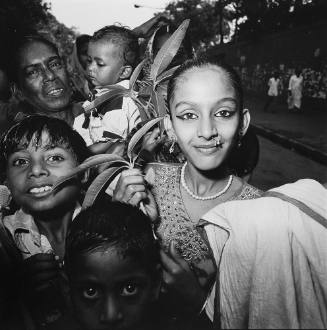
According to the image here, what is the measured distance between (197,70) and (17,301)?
3.29 ft

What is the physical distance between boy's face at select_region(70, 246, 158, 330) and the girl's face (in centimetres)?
45

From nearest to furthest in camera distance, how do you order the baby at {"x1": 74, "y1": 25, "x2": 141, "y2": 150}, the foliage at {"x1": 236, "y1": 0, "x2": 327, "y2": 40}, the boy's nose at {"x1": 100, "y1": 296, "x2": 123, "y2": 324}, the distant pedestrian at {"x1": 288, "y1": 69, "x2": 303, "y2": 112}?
the boy's nose at {"x1": 100, "y1": 296, "x2": 123, "y2": 324} < the baby at {"x1": 74, "y1": 25, "x2": 141, "y2": 150} < the distant pedestrian at {"x1": 288, "y1": 69, "x2": 303, "y2": 112} < the foliage at {"x1": 236, "y1": 0, "x2": 327, "y2": 40}

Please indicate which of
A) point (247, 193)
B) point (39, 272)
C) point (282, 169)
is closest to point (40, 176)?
point (39, 272)

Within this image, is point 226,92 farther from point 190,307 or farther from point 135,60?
point 135,60

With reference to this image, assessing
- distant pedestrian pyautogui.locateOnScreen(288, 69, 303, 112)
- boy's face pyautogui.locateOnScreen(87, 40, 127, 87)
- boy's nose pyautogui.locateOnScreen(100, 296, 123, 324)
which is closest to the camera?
boy's nose pyautogui.locateOnScreen(100, 296, 123, 324)

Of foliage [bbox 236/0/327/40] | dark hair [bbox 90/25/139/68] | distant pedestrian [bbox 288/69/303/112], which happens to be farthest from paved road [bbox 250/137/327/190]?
foliage [bbox 236/0/327/40]

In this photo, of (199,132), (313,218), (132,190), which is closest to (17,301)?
(132,190)

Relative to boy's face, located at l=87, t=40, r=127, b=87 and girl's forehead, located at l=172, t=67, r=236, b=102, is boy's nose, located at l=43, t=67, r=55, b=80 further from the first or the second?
girl's forehead, located at l=172, t=67, r=236, b=102

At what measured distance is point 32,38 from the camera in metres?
1.77

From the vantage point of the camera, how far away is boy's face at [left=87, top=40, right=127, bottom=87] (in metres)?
1.86

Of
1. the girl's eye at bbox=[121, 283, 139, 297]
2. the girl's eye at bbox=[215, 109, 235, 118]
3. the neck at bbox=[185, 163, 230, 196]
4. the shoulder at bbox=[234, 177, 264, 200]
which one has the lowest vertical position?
the girl's eye at bbox=[121, 283, 139, 297]

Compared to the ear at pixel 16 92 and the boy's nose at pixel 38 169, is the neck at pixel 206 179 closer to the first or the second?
the boy's nose at pixel 38 169

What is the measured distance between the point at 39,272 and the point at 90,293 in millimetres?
205

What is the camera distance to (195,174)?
1344 mm
